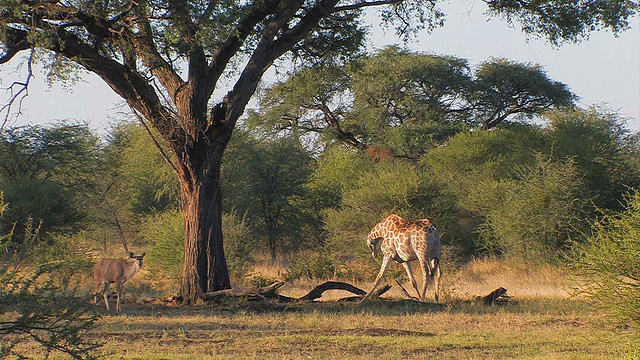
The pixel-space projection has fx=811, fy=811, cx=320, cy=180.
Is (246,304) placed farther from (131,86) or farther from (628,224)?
(628,224)

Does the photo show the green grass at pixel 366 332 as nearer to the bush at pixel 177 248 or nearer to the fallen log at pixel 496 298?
the fallen log at pixel 496 298

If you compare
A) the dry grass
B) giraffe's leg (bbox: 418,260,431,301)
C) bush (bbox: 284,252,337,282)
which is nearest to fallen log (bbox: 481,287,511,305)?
the dry grass

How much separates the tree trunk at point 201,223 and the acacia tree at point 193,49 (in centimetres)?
2

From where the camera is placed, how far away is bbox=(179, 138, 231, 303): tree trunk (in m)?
14.4

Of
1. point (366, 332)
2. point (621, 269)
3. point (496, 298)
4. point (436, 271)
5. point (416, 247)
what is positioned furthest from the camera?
point (436, 271)

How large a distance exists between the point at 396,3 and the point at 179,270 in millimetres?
8184

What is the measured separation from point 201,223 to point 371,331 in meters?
4.54

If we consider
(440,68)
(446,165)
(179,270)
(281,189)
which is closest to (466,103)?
(440,68)

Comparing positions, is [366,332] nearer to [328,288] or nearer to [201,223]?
[328,288]

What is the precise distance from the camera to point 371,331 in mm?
11156

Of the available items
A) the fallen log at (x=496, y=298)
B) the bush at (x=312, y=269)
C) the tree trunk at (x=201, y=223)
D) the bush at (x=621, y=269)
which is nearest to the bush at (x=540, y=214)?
the bush at (x=312, y=269)

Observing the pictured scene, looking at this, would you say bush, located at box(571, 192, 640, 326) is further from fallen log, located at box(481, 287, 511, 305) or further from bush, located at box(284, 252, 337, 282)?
bush, located at box(284, 252, 337, 282)

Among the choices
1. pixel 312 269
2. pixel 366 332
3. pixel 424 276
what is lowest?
pixel 366 332

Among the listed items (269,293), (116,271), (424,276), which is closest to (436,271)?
(424,276)
